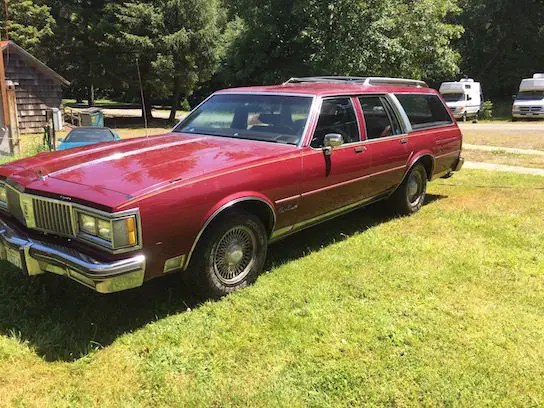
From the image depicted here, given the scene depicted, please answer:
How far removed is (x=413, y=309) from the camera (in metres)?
3.91

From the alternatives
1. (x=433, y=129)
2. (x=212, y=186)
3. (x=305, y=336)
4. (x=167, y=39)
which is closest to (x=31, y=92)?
(x=167, y=39)

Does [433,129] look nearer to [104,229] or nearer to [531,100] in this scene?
[104,229]

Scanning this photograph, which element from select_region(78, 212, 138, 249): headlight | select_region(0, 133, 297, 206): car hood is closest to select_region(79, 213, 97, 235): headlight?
select_region(78, 212, 138, 249): headlight

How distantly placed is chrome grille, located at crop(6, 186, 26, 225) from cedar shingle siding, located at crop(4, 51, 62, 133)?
62.6 feet

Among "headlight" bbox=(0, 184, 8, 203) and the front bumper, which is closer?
the front bumper

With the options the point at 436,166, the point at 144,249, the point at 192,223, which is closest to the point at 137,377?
the point at 144,249

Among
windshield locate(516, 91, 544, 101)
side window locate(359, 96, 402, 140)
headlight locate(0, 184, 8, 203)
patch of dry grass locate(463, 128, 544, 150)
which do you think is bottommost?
patch of dry grass locate(463, 128, 544, 150)

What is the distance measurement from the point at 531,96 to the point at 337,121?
85.5 feet

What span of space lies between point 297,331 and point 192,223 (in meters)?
1.11

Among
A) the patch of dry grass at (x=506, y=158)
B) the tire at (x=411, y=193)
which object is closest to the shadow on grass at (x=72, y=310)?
the tire at (x=411, y=193)

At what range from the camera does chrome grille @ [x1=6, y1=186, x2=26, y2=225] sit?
3.69 meters

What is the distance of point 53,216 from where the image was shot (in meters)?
3.42

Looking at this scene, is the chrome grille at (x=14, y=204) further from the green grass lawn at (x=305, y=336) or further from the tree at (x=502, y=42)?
the tree at (x=502, y=42)

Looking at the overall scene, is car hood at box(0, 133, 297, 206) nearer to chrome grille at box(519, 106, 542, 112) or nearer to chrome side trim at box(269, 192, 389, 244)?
chrome side trim at box(269, 192, 389, 244)
